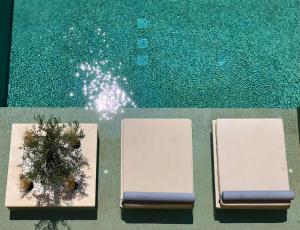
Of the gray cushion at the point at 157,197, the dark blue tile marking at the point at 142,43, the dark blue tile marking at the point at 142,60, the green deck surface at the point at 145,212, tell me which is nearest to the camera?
the gray cushion at the point at 157,197

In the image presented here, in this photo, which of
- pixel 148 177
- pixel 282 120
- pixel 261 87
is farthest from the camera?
pixel 261 87

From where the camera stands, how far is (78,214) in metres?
7.29

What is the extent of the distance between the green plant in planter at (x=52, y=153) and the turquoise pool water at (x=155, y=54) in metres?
1.07

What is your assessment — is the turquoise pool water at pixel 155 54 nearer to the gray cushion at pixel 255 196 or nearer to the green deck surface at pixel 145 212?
the green deck surface at pixel 145 212

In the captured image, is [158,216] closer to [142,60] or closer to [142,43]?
[142,60]

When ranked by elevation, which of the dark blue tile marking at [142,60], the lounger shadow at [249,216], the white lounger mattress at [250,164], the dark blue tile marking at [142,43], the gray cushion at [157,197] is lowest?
the lounger shadow at [249,216]

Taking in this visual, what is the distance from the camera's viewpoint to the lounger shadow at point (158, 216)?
7254 millimetres

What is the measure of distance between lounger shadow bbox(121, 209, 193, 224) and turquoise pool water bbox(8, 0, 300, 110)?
6.26 feet

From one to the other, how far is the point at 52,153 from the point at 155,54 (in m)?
2.81

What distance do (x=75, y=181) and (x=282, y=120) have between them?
11.9 ft

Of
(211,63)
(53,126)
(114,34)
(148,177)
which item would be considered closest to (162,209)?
(148,177)

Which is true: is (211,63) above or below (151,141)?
above

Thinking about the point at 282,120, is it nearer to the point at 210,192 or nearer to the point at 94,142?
the point at 210,192

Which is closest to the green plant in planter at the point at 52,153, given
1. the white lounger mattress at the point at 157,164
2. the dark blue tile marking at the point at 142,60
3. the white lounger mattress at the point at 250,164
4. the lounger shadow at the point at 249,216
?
the white lounger mattress at the point at 157,164
